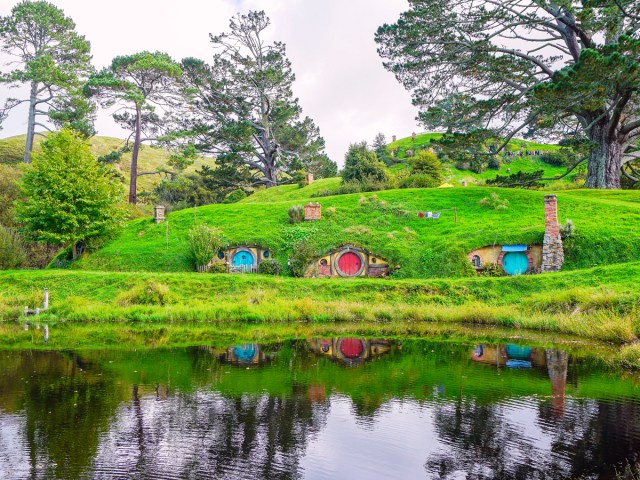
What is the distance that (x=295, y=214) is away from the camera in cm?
3991

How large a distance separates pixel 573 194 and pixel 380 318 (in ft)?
76.0

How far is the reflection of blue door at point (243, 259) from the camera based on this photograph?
119 ft

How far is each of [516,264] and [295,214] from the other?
15.9 meters

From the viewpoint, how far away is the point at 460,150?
37.4 meters

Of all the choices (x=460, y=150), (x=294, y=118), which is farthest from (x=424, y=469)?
(x=294, y=118)

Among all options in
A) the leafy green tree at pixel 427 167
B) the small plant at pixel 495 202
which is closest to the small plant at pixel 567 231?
the small plant at pixel 495 202

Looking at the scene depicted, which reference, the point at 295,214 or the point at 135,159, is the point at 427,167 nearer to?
the point at 295,214

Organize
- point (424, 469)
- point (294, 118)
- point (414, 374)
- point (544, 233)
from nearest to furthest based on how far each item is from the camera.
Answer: point (424, 469), point (414, 374), point (544, 233), point (294, 118)

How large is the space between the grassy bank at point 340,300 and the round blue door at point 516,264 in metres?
4.74

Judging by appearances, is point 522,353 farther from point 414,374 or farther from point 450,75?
point 450,75

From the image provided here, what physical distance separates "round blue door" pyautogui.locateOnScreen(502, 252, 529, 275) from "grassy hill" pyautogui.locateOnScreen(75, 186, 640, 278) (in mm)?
893

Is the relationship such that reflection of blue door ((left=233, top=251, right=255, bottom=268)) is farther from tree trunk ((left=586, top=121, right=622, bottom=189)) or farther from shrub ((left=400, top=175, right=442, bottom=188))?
tree trunk ((left=586, top=121, right=622, bottom=189))

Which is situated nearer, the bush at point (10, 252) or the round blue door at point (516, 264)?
the round blue door at point (516, 264)

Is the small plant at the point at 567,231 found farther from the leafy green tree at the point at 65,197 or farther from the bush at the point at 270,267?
the leafy green tree at the point at 65,197
